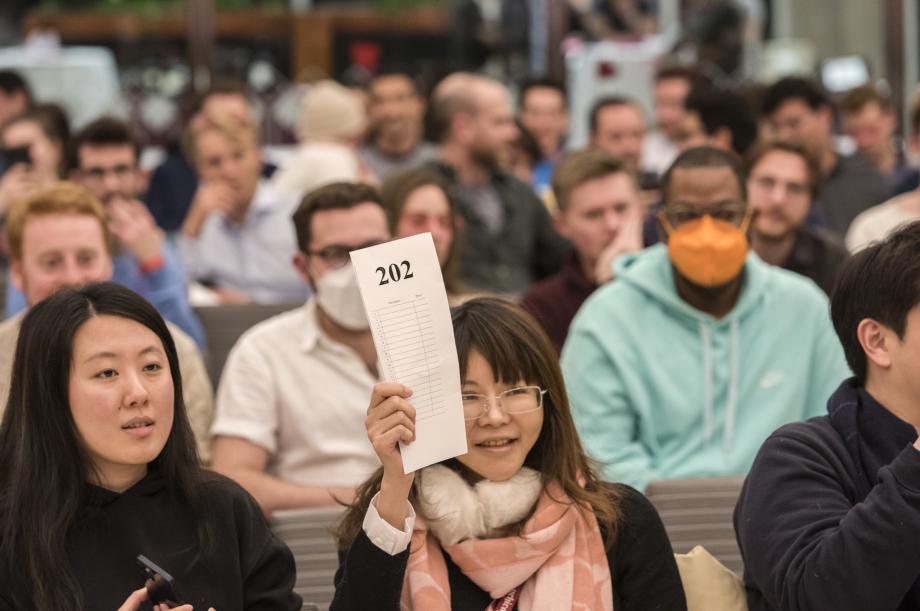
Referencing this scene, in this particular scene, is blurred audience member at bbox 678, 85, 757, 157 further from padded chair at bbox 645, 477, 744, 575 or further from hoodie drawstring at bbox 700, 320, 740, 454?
padded chair at bbox 645, 477, 744, 575

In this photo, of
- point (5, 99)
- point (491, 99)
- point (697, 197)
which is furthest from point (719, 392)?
point (5, 99)

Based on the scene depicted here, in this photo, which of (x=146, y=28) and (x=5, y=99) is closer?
(x=5, y=99)

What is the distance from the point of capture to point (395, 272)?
268cm

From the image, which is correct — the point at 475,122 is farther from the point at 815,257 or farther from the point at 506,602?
the point at 506,602

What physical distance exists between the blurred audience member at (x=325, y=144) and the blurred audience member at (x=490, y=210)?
1.02 metres

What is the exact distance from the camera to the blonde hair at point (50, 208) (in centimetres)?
485

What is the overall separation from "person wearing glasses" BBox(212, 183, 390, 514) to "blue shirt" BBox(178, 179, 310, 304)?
8.01ft

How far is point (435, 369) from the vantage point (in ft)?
8.97

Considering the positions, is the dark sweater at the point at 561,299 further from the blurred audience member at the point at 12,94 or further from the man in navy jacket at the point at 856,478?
the blurred audience member at the point at 12,94

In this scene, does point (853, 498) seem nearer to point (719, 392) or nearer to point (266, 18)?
point (719, 392)

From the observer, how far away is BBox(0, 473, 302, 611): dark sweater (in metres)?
2.91

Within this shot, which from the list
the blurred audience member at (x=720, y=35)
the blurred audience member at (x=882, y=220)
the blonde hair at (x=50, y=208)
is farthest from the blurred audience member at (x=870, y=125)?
the blonde hair at (x=50, y=208)

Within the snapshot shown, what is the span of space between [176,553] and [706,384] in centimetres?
203

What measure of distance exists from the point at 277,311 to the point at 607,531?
3.16 m
